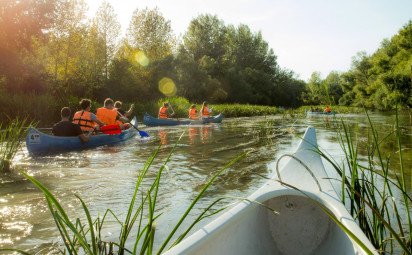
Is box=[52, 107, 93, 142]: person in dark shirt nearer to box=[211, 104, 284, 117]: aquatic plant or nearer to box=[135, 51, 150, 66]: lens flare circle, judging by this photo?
box=[211, 104, 284, 117]: aquatic plant

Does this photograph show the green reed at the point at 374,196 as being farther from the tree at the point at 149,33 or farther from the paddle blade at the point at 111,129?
the tree at the point at 149,33

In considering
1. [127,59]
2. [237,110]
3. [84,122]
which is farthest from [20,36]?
[237,110]

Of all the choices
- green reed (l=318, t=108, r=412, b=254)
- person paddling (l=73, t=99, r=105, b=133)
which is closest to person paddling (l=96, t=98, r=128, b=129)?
person paddling (l=73, t=99, r=105, b=133)

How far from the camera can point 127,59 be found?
3309 cm

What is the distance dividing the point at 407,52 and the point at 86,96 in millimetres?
36125

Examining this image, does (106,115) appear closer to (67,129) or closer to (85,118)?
(85,118)

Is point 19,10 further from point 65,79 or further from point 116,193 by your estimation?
point 116,193

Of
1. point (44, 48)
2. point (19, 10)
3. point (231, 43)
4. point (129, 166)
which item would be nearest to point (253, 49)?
point (231, 43)

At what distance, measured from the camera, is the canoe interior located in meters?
2.62

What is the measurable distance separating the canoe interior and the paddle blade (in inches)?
362

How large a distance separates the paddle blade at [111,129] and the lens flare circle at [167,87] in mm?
23041

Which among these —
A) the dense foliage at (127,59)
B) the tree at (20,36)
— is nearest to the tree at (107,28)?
the dense foliage at (127,59)

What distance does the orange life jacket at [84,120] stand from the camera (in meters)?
10.5

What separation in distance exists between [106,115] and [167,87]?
83.6ft
